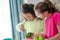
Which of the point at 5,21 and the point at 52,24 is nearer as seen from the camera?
the point at 52,24

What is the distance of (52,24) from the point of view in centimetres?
138

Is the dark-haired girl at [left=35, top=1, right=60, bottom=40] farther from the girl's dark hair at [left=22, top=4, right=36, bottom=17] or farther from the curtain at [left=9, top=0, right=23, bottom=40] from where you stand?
the curtain at [left=9, top=0, right=23, bottom=40]

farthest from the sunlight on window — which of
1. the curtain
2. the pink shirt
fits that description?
the pink shirt

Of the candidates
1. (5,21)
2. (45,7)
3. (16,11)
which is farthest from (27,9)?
(5,21)

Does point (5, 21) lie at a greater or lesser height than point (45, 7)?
lesser

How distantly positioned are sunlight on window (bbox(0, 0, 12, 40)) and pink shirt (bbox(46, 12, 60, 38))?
0.94 meters

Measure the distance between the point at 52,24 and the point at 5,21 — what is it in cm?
107

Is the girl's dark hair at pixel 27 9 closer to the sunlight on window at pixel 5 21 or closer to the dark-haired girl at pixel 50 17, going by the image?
the dark-haired girl at pixel 50 17

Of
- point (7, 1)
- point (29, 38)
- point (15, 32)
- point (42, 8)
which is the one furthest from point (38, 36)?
point (7, 1)

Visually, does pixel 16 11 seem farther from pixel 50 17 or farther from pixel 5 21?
pixel 50 17

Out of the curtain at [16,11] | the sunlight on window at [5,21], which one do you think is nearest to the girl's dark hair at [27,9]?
the curtain at [16,11]

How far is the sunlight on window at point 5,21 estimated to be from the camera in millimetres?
2275

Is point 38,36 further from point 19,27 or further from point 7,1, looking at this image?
point 7,1

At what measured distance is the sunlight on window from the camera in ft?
7.47
